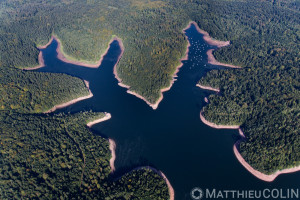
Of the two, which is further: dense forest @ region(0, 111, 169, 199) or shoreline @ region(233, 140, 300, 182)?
shoreline @ region(233, 140, 300, 182)

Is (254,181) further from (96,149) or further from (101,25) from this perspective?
(101,25)

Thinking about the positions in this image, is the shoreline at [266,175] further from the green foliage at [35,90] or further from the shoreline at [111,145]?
the green foliage at [35,90]

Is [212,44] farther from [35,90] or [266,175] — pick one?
[35,90]

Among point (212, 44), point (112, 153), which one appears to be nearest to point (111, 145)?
point (112, 153)

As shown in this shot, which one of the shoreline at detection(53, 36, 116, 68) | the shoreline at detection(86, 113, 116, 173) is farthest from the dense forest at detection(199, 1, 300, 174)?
the shoreline at detection(53, 36, 116, 68)

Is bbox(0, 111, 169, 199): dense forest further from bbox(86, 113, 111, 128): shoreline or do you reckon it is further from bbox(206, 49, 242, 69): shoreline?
bbox(206, 49, 242, 69): shoreline

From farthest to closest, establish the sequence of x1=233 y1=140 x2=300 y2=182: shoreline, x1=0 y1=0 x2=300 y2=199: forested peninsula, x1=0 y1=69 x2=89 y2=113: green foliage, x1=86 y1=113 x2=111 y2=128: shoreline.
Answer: x1=0 y1=69 x2=89 y2=113: green foliage
x1=86 y1=113 x2=111 y2=128: shoreline
x1=233 y1=140 x2=300 y2=182: shoreline
x1=0 y1=0 x2=300 y2=199: forested peninsula

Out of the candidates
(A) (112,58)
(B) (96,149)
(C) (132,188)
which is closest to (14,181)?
(B) (96,149)
